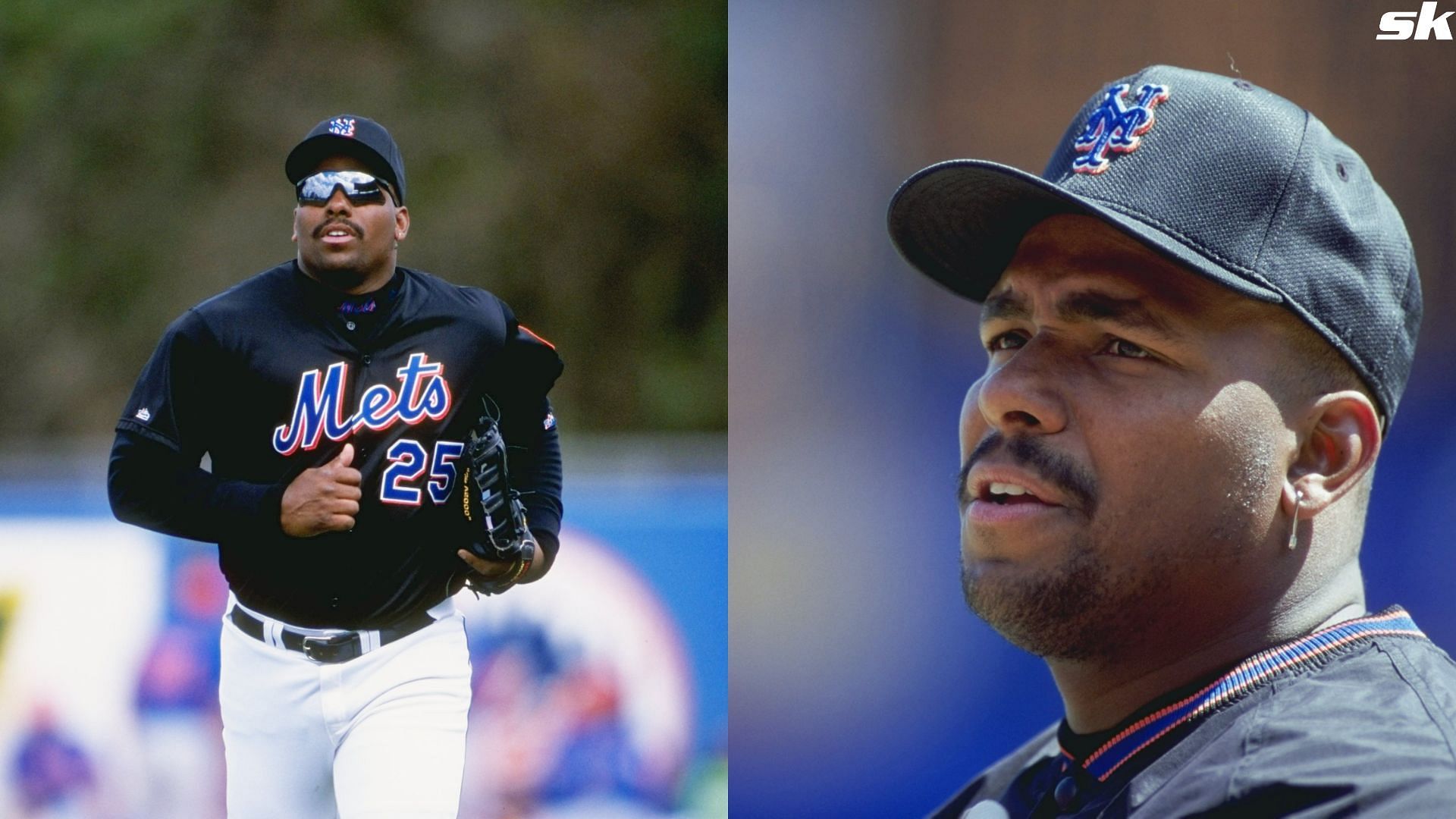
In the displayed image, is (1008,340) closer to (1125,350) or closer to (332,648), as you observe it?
(1125,350)

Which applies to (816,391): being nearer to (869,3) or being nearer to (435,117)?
(869,3)

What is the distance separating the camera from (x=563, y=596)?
115 inches

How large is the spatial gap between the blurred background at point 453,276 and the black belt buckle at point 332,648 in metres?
0.27

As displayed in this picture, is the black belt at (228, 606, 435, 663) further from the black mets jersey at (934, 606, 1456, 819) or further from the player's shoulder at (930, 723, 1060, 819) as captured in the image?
the black mets jersey at (934, 606, 1456, 819)

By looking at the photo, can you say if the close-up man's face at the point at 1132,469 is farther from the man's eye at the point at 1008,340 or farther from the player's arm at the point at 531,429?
the player's arm at the point at 531,429

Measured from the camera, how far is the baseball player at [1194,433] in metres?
1.32

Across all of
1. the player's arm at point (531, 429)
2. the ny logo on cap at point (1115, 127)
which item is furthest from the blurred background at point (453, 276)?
the ny logo on cap at point (1115, 127)

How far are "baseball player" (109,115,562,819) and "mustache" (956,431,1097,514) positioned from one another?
1.09 m

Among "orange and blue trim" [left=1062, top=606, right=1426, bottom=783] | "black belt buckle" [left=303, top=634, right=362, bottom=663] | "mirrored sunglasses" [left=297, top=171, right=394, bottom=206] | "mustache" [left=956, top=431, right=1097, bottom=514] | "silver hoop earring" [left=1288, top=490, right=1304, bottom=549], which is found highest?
"mirrored sunglasses" [left=297, top=171, right=394, bottom=206]

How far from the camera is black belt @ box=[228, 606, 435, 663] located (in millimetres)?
2369

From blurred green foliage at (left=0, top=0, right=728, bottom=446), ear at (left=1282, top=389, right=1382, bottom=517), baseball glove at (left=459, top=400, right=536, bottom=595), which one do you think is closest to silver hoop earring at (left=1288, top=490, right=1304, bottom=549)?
ear at (left=1282, top=389, right=1382, bottom=517)

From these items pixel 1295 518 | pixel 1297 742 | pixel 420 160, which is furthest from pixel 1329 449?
pixel 420 160

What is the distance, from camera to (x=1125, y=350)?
1.41 metres

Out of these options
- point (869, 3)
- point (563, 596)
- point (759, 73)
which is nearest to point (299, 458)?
point (563, 596)
